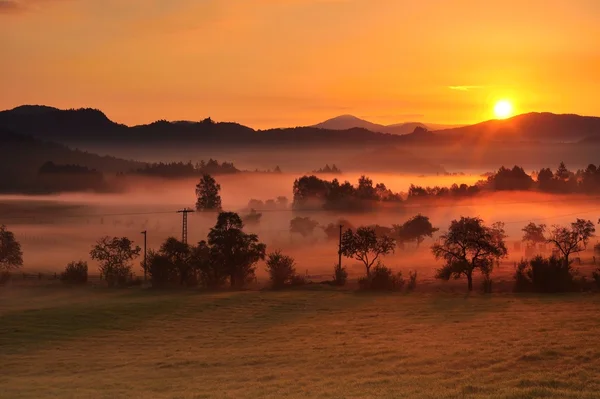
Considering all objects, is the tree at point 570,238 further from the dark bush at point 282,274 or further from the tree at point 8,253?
the tree at point 8,253

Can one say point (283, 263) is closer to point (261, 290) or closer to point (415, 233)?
point (261, 290)

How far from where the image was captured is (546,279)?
74188mm

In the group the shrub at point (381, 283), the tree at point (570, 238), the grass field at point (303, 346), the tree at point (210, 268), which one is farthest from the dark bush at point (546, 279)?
the tree at point (210, 268)

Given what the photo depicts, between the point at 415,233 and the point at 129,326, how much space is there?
11889cm

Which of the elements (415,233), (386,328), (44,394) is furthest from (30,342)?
(415,233)

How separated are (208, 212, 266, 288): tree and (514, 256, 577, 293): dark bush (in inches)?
1325

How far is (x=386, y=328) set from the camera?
4984 centimetres

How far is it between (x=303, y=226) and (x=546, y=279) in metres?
124

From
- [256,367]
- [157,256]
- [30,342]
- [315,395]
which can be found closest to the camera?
[315,395]

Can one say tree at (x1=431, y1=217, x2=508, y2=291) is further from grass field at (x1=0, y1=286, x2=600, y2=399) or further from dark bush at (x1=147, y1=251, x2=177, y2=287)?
dark bush at (x1=147, y1=251, x2=177, y2=287)

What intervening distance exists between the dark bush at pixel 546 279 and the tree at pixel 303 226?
119m

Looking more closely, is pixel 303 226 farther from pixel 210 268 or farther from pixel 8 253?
pixel 210 268

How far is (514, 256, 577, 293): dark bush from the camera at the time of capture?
73438 millimetres

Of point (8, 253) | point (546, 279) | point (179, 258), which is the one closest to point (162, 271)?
point (179, 258)
